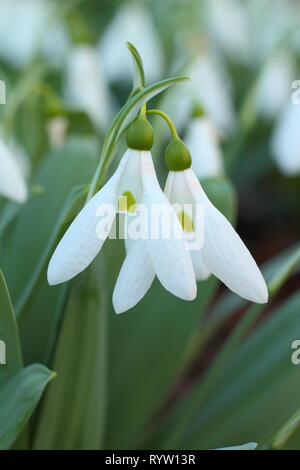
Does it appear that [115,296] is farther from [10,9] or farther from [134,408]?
[10,9]

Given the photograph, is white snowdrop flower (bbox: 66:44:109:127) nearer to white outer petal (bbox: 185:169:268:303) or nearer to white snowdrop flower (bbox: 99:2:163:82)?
white snowdrop flower (bbox: 99:2:163:82)

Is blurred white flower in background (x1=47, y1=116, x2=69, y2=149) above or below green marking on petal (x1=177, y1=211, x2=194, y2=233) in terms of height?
above

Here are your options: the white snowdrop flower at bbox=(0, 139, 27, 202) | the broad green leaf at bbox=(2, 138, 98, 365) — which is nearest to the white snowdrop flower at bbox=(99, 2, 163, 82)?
the broad green leaf at bbox=(2, 138, 98, 365)

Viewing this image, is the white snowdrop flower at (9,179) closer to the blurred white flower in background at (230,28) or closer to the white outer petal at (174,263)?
the white outer petal at (174,263)

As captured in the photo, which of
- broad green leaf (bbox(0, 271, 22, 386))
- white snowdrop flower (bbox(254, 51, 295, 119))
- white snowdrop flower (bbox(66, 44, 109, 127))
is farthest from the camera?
white snowdrop flower (bbox(254, 51, 295, 119))

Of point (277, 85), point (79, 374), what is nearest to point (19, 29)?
point (277, 85)

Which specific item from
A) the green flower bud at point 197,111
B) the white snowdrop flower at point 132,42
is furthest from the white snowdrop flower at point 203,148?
the white snowdrop flower at point 132,42

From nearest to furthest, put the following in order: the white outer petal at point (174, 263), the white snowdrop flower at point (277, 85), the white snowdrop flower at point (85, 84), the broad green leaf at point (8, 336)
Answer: the white outer petal at point (174, 263)
the broad green leaf at point (8, 336)
the white snowdrop flower at point (85, 84)
the white snowdrop flower at point (277, 85)
